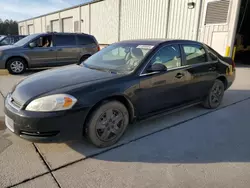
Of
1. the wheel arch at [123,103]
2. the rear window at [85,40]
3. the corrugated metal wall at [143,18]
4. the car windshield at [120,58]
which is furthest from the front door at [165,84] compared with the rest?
the corrugated metal wall at [143,18]

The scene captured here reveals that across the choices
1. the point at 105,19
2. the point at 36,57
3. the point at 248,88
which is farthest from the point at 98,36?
the point at 248,88

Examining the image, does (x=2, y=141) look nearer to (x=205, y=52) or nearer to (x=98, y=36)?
(x=205, y=52)

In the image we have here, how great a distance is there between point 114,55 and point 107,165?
1995 millimetres

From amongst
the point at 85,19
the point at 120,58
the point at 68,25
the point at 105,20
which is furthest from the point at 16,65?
the point at 68,25

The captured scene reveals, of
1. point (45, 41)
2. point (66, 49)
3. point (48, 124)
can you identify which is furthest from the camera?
point (66, 49)

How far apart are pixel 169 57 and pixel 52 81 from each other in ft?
6.35

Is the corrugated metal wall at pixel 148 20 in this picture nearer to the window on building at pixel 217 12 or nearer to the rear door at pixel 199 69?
the window on building at pixel 217 12

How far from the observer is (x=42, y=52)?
8125 millimetres

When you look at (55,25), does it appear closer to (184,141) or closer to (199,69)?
(199,69)

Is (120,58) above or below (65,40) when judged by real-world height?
below

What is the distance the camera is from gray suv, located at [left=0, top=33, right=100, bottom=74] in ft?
25.5

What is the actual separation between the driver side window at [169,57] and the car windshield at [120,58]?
178 millimetres

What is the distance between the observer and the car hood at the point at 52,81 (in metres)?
2.56

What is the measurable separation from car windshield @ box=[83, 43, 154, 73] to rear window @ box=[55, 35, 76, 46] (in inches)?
208
